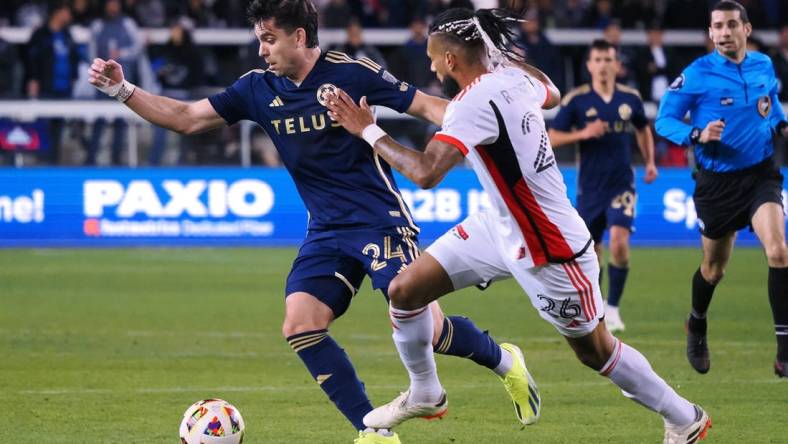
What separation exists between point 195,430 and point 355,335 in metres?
5.15

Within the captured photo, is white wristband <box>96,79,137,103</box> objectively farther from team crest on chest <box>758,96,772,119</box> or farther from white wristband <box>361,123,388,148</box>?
team crest on chest <box>758,96,772,119</box>

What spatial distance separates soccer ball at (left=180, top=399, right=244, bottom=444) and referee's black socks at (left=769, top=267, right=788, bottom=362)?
4.15 metres

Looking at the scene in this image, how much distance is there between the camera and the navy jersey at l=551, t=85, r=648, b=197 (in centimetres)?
1325

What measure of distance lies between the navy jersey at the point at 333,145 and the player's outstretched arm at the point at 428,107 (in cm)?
4

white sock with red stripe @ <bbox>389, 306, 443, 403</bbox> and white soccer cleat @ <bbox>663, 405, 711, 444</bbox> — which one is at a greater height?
white sock with red stripe @ <bbox>389, 306, 443, 403</bbox>

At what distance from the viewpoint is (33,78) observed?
863 inches

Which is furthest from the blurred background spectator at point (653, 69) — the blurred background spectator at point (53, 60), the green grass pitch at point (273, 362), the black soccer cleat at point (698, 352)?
the black soccer cleat at point (698, 352)

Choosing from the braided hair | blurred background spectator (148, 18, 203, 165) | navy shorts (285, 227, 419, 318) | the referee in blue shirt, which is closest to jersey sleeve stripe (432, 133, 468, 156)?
the braided hair

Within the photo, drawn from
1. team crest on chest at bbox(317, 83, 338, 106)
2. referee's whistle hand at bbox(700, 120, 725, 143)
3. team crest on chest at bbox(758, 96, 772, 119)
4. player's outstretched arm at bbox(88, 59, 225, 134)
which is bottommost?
referee's whistle hand at bbox(700, 120, 725, 143)

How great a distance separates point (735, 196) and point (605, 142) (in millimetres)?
3523

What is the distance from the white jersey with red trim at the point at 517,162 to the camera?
6.42m

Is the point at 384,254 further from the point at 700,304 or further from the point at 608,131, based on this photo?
the point at 608,131

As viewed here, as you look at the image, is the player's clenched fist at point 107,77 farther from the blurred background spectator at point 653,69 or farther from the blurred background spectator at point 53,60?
the blurred background spectator at point 653,69

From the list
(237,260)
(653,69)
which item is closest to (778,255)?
(237,260)
